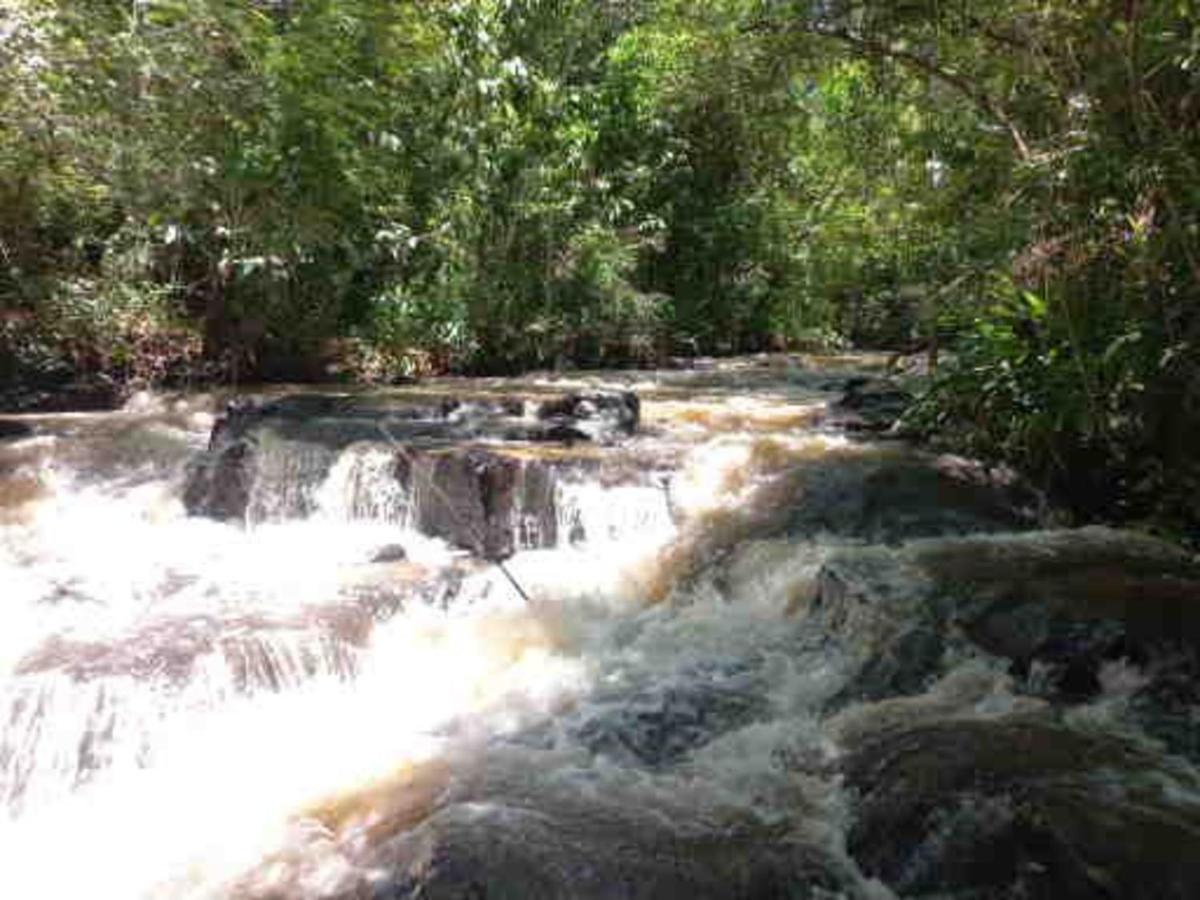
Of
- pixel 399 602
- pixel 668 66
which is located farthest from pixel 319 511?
pixel 668 66

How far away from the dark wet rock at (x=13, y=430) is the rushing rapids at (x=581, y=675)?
0.59 metres

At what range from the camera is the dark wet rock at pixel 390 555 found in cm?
631

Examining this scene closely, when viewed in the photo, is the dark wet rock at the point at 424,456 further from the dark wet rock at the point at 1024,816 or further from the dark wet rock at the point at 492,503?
the dark wet rock at the point at 1024,816

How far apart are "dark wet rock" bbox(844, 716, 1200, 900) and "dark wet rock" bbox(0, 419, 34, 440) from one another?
8034mm

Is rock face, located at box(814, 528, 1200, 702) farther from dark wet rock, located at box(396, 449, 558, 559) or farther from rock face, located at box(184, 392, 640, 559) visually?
rock face, located at box(184, 392, 640, 559)

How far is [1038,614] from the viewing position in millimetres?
4121

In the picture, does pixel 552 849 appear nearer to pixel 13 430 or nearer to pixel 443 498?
pixel 443 498

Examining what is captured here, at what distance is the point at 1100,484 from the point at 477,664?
13.0 ft

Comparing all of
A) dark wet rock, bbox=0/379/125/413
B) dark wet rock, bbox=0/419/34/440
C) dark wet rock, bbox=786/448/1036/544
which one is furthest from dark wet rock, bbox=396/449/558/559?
dark wet rock, bbox=0/379/125/413

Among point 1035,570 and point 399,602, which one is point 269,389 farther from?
point 1035,570

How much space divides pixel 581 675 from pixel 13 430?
6.61 m

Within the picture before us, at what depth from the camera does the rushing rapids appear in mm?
3018

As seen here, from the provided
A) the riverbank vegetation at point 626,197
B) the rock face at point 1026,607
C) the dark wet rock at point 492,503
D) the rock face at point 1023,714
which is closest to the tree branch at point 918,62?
the riverbank vegetation at point 626,197

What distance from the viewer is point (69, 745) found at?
4164mm
